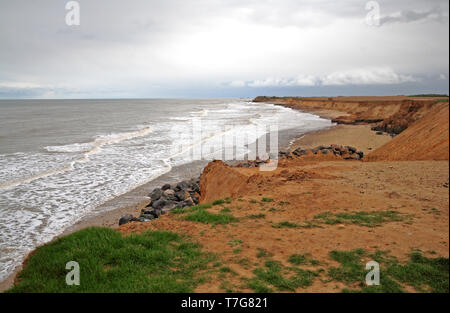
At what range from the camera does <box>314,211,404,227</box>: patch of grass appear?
7.39m

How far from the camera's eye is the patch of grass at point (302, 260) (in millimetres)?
5699

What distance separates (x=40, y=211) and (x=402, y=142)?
17.1 meters

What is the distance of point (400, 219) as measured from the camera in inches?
288

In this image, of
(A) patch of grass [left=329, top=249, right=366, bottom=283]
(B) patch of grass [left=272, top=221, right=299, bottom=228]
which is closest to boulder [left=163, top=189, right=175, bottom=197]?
(B) patch of grass [left=272, top=221, right=299, bottom=228]

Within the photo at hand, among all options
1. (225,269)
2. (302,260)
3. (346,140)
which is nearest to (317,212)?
(302,260)

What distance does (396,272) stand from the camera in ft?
16.8

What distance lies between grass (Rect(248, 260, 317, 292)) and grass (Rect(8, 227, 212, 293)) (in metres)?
1.05

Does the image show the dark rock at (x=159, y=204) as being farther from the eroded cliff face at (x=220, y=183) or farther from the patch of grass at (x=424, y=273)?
the patch of grass at (x=424, y=273)

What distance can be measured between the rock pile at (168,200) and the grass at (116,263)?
3.64 m

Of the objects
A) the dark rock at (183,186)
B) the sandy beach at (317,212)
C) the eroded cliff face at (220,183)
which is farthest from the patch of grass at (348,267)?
the dark rock at (183,186)

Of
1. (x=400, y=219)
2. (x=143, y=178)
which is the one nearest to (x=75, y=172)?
(x=143, y=178)

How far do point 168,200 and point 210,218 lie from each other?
4.39m

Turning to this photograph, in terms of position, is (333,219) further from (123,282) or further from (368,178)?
(123,282)
